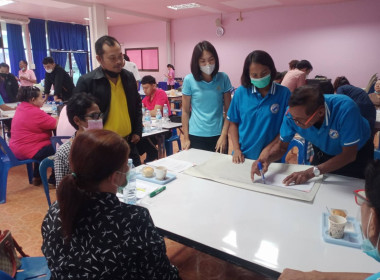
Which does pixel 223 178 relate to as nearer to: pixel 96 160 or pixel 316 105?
pixel 316 105

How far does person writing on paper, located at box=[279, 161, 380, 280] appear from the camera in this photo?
80cm

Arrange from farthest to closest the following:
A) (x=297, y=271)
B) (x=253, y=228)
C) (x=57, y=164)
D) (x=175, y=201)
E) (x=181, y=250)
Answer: (x=181, y=250) → (x=57, y=164) → (x=175, y=201) → (x=253, y=228) → (x=297, y=271)

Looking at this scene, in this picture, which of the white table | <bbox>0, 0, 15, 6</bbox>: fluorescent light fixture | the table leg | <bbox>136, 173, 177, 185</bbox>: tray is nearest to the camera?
the white table

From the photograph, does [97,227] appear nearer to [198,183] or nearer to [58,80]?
[198,183]

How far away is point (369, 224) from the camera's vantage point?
835 millimetres

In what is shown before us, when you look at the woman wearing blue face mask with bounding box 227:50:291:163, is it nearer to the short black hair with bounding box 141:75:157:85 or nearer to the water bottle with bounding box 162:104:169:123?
the water bottle with bounding box 162:104:169:123

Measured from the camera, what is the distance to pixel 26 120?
3.34 meters

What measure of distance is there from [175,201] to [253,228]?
0.43 meters

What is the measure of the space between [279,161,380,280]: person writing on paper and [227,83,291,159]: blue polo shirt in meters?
1.16

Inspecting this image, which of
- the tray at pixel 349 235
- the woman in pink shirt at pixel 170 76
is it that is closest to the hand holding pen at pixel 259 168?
the tray at pixel 349 235

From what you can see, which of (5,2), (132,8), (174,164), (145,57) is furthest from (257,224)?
(145,57)

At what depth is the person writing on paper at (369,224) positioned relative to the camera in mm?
798

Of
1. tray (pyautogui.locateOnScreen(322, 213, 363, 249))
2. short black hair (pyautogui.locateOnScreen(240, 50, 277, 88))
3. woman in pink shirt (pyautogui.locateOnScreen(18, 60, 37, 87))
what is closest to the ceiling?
woman in pink shirt (pyautogui.locateOnScreen(18, 60, 37, 87))

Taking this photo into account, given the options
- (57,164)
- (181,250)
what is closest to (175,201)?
(57,164)
